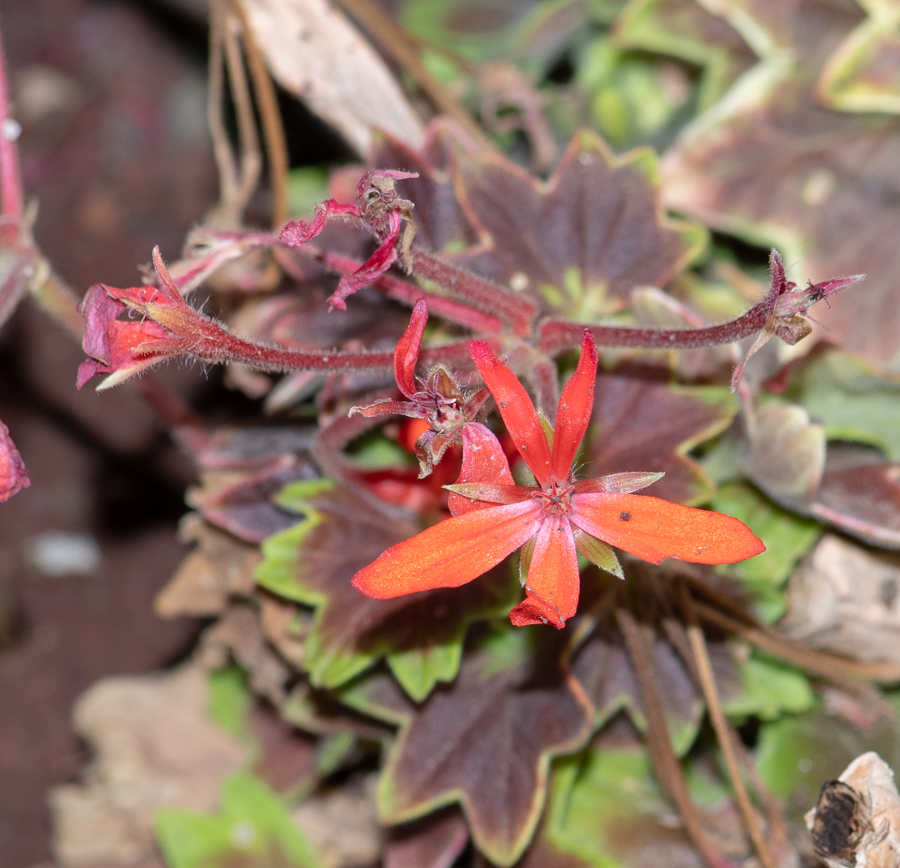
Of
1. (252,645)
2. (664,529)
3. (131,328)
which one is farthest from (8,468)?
(252,645)

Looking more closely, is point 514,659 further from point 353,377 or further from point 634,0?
point 634,0

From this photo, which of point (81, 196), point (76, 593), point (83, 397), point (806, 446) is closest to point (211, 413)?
point (83, 397)

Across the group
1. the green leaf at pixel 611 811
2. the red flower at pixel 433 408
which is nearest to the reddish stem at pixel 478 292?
the red flower at pixel 433 408

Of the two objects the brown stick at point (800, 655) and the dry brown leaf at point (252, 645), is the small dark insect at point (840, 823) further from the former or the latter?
the dry brown leaf at point (252, 645)

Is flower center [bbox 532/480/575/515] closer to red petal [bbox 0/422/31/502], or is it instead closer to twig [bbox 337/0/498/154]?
red petal [bbox 0/422/31/502]

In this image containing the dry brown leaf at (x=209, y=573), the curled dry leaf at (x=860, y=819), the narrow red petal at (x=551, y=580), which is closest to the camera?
the narrow red petal at (x=551, y=580)

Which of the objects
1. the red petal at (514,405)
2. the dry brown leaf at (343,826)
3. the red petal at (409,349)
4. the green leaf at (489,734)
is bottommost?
the dry brown leaf at (343,826)
